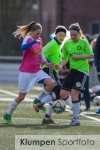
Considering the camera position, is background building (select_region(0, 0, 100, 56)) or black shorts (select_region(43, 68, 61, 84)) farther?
background building (select_region(0, 0, 100, 56))

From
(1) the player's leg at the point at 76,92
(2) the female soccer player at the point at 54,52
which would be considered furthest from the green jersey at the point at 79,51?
(2) the female soccer player at the point at 54,52

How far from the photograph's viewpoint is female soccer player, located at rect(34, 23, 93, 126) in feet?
51.2

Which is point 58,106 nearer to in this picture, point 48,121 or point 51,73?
point 48,121

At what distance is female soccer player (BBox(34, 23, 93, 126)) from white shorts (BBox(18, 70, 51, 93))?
43 centimetres

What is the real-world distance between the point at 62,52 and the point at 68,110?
296 centimetres

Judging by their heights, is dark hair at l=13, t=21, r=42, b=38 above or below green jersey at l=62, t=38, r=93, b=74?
above

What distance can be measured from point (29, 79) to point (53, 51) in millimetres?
949

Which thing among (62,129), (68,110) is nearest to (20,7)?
(68,110)

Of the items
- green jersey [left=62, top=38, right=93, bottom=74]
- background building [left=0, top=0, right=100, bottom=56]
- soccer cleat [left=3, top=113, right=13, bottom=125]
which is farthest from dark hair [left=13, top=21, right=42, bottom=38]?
background building [left=0, top=0, right=100, bottom=56]

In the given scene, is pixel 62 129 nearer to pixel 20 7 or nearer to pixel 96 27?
pixel 96 27

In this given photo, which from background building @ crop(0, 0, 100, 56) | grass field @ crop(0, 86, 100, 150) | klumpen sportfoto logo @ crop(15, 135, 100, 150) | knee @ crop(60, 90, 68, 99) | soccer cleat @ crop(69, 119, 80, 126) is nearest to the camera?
klumpen sportfoto logo @ crop(15, 135, 100, 150)

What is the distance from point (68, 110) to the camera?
1906 centimetres

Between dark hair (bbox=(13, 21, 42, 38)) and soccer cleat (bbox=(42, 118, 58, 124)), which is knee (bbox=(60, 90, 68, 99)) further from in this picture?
dark hair (bbox=(13, 21, 42, 38))

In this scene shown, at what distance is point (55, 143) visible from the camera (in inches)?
479
